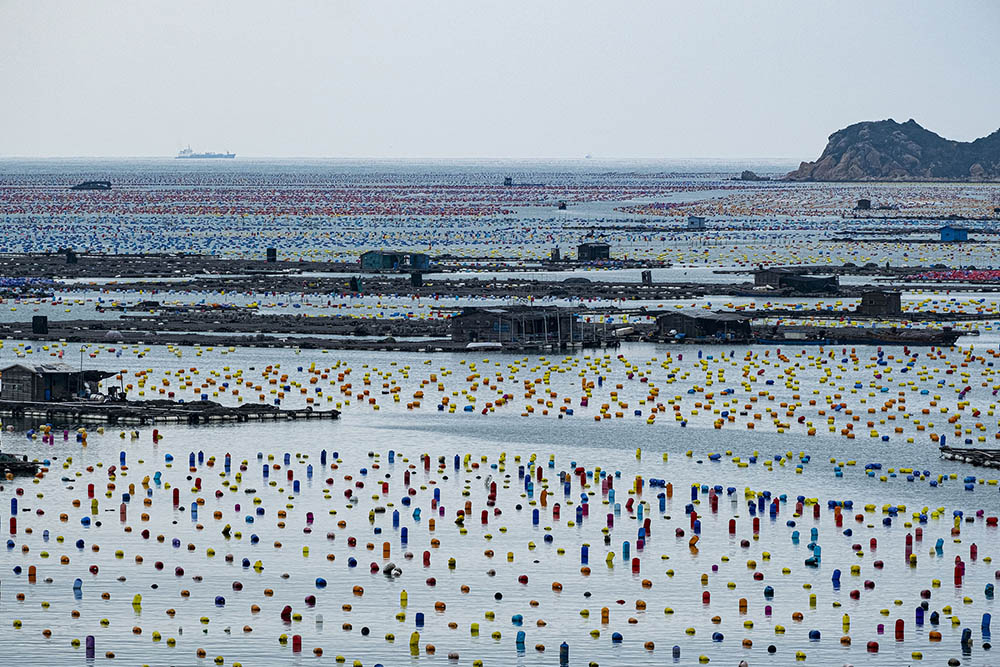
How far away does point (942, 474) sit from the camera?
73000 mm

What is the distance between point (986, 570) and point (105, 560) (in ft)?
87.9

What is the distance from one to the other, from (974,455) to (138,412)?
115ft

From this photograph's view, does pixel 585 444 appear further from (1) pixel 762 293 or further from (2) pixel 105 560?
(1) pixel 762 293

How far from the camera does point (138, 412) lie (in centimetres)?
8294

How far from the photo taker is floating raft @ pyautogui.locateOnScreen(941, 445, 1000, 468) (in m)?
74.9

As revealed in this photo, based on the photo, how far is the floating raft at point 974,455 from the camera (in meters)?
74.9

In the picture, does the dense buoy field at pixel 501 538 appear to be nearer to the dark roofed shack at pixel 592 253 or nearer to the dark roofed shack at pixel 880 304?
the dark roofed shack at pixel 880 304

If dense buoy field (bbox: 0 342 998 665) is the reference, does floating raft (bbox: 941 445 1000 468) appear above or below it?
above

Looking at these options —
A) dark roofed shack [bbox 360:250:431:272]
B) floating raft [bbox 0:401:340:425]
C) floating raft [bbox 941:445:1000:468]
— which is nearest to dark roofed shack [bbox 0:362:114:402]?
floating raft [bbox 0:401:340:425]

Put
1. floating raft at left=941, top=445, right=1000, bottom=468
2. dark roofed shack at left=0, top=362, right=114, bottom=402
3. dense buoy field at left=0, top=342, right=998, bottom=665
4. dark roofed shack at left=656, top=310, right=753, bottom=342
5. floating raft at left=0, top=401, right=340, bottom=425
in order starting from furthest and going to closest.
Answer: dark roofed shack at left=656, top=310, right=753, bottom=342 < dark roofed shack at left=0, top=362, right=114, bottom=402 < floating raft at left=0, top=401, right=340, bottom=425 < floating raft at left=941, top=445, right=1000, bottom=468 < dense buoy field at left=0, top=342, right=998, bottom=665

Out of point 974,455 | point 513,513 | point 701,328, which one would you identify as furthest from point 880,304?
point 513,513

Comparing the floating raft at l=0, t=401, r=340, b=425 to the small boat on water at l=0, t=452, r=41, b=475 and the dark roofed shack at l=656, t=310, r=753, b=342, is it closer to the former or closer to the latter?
the small boat on water at l=0, t=452, r=41, b=475

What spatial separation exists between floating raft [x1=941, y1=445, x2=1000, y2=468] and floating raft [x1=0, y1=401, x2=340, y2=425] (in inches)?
1098

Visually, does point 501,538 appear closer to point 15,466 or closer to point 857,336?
point 15,466
